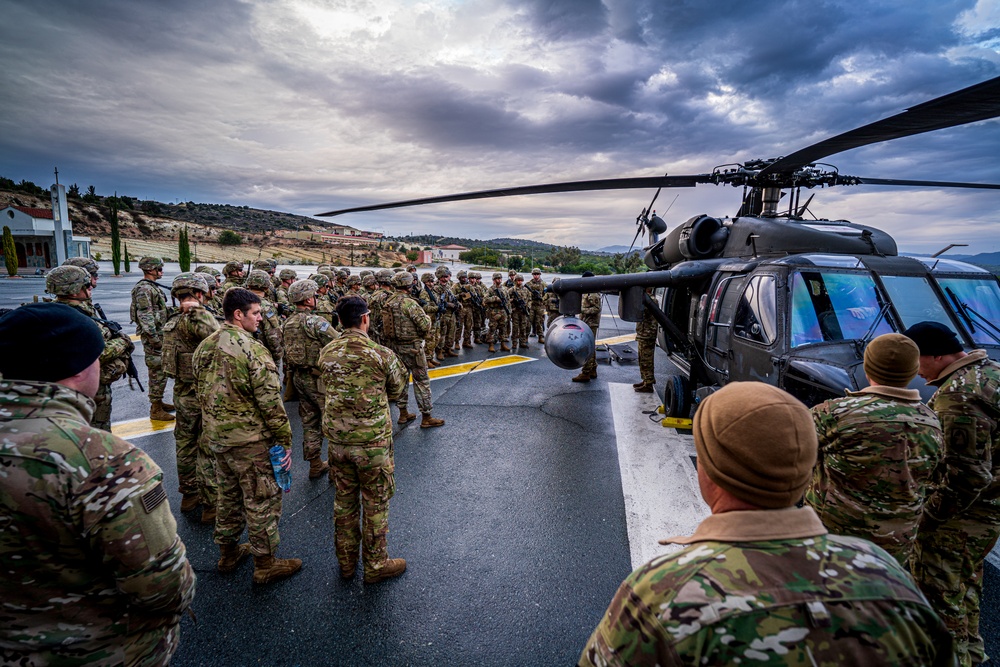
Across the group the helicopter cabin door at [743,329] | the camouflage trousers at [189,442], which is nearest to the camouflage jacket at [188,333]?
the camouflage trousers at [189,442]

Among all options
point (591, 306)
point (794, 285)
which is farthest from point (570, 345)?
point (591, 306)

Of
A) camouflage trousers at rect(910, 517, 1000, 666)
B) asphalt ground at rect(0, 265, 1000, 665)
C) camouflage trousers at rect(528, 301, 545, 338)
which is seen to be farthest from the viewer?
camouflage trousers at rect(528, 301, 545, 338)

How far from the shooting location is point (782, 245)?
5.14 metres

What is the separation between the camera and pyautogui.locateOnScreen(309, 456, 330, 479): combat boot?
468 centimetres

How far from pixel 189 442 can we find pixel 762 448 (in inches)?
180

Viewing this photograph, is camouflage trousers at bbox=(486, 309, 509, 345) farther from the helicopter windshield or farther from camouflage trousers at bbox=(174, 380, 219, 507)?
camouflage trousers at bbox=(174, 380, 219, 507)

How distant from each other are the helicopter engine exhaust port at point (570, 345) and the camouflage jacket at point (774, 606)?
12.2 ft

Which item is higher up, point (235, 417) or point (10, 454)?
point (10, 454)

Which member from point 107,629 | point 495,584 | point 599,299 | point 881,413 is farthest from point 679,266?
point 107,629

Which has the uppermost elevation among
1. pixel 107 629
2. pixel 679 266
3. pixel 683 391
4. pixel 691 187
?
pixel 691 187

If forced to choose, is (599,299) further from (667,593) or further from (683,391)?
(667,593)

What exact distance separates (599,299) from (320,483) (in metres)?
6.26

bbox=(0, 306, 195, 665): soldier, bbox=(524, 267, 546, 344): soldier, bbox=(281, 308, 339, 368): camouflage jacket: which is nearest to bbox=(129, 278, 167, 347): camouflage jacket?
bbox=(281, 308, 339, 368): camouflage jacket

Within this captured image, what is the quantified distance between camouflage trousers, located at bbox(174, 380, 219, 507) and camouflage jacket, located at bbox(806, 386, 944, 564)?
4373mm
